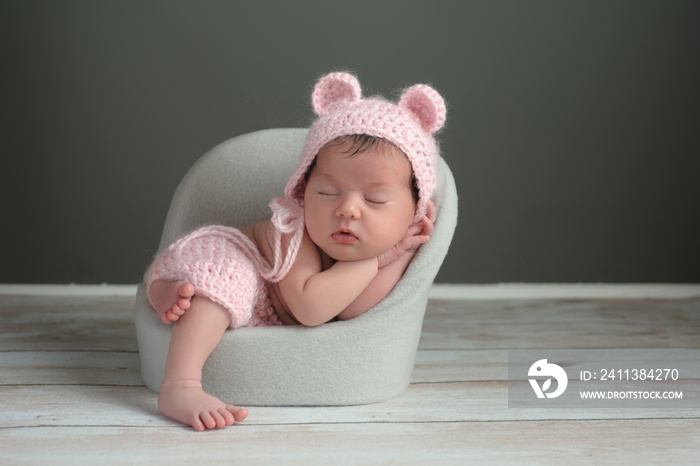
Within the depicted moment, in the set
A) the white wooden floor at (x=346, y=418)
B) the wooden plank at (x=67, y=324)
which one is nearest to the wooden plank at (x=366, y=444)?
the white wooden floor at (x=346, y=418)

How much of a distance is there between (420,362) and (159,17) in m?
1.20

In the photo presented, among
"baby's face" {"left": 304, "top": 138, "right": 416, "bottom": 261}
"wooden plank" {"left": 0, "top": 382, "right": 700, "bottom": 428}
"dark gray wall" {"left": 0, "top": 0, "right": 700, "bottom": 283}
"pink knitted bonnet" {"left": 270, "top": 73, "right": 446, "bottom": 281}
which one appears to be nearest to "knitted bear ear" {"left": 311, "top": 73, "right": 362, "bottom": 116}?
"pink knitted bonnet" {"left": 270, "top": 73, "right": 446, "bottom": 281}

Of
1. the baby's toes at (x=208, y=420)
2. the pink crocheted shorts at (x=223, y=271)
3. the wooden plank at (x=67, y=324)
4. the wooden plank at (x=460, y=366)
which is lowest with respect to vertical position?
the wooden plank at (x=67, y=324)

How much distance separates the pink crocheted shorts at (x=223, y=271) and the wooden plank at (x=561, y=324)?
535 millimetres

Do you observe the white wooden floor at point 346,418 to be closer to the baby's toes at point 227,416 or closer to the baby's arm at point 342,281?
the baby's toes at point 227,416

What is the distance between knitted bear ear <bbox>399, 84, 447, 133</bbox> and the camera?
5.16 ft

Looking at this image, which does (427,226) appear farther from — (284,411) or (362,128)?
(284,411)

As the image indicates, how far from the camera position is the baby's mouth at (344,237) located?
1.51 metres

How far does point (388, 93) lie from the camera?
2342 millimetres

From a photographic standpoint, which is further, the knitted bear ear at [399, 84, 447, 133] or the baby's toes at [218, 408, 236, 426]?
the knitted bear ear at [399, 84, 447, 133]

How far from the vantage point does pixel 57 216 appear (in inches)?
92.0

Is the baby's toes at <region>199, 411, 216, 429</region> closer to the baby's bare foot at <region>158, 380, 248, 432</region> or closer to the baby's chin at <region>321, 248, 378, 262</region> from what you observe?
the baby's bare foot at <region>158, 380, 248, 432</region>

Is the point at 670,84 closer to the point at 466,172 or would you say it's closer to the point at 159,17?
the point at 466,172

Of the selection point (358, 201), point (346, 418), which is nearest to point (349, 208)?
point (358, 201)
